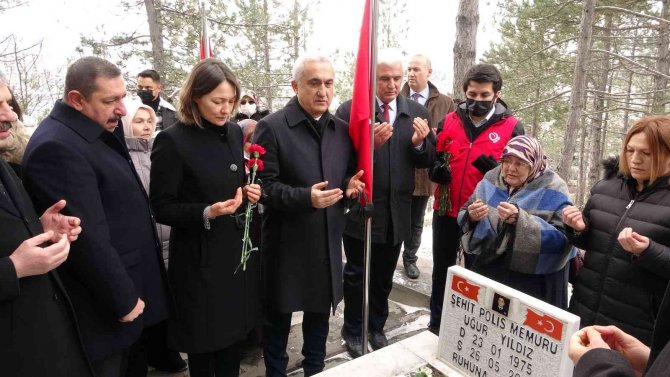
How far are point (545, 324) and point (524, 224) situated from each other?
0.78 metres

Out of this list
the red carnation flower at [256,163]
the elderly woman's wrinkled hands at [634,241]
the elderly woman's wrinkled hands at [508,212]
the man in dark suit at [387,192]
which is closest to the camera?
the elderly woman's wrinkled hands at [634,241]

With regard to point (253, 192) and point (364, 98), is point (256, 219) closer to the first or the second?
point (253, 192)

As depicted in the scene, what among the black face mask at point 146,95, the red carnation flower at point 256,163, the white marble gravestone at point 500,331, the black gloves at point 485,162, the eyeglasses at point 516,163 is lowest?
the white marble gravestone at point 500,331

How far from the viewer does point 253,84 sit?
13422 mm

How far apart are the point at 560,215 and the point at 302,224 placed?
154 centimetres

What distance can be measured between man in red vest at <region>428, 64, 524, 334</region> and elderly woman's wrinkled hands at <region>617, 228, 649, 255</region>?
103cm

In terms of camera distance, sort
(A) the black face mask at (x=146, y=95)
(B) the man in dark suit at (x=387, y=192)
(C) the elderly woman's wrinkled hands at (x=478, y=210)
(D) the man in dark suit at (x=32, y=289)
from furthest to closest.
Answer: (A) the black face mask at (x=146, y=95) < (B) the man in dark suit at (x=387, y=192) < (C) the elderly woman's wrinkled hands at (x=478, y=210) < (D) the man in dark suit at (x=32, y=289)

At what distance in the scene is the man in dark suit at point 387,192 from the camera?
3.08 meters

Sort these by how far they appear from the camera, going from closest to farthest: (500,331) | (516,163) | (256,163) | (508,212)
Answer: (500,331) → (256,163) → (508,212) → (516,163)

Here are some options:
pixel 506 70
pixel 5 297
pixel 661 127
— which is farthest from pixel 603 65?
pixel 5 297

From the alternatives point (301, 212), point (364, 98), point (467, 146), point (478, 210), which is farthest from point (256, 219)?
point (467, 146)

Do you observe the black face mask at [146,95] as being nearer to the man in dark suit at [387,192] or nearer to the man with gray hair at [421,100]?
the man in dark suit at [387,192]

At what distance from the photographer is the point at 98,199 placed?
178cm

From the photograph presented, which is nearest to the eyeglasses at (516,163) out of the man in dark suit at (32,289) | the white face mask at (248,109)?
the man in dark suit at (32,289)
